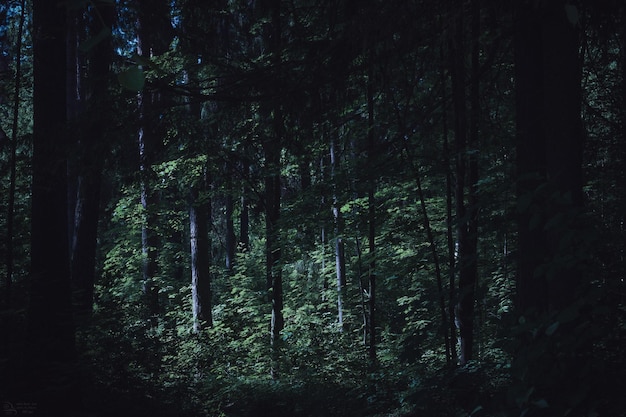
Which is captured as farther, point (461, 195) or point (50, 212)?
point (50, 212)

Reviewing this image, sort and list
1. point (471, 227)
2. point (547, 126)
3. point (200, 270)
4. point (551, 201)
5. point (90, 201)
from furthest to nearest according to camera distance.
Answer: point (200, 270), point (90, 201), point (471, 227), point (547, 126), point (551, 201)

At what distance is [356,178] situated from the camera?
7.59 m

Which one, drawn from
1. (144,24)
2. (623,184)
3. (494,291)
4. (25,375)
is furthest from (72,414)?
(494,291)

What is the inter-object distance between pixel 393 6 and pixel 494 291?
34.4 feet

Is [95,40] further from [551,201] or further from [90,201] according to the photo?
[90,201]

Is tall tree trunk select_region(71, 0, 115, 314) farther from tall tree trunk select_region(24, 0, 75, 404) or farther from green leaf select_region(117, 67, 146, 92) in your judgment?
green leaf select_region(117, 67, 146, 92)

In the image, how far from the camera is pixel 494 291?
1327cm

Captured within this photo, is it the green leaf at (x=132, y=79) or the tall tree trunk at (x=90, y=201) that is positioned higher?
the tall tree trunk at (x=90, y=201)

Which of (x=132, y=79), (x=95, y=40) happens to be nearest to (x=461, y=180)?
(x=132, y=79)

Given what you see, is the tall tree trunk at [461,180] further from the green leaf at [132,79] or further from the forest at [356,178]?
the green leaf at [132,79]

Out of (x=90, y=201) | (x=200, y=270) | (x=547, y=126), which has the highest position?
(x=90, y=201)

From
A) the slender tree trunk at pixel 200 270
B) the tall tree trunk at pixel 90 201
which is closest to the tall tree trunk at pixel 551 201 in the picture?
the tall tree trunk at pixel 90 201

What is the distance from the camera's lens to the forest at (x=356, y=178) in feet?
10.8

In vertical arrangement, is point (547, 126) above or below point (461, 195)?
below
